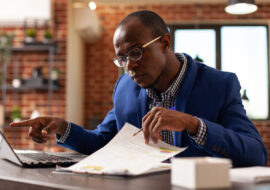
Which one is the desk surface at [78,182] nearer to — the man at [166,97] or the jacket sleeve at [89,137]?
the man at [166,97]

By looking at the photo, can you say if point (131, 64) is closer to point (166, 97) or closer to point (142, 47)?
point (142, 47)

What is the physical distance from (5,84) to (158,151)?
160 inches

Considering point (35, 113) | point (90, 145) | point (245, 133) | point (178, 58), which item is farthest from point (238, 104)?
point (35, 113)

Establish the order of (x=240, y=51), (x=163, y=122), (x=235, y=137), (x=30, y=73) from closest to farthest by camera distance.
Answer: (x=163, y=122)
(x=235, y=137)
(x=30, y=73)
(x=240, y=51)

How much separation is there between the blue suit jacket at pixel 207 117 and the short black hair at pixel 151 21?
0.16 meters

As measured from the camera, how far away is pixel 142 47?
1.34m

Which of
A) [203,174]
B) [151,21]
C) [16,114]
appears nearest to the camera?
[203,174]

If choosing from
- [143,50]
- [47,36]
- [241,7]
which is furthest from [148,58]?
[47,36]

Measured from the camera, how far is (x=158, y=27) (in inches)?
56.2

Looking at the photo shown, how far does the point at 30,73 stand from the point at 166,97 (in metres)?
3.59

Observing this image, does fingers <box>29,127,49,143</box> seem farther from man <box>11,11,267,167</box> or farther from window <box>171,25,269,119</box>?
window <box>171,25,269,119</box>

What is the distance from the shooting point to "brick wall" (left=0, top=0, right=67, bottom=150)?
15.3 feet

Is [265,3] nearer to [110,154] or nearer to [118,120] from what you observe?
[118,120]

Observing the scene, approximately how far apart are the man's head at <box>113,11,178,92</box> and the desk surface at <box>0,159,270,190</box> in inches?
21.2
